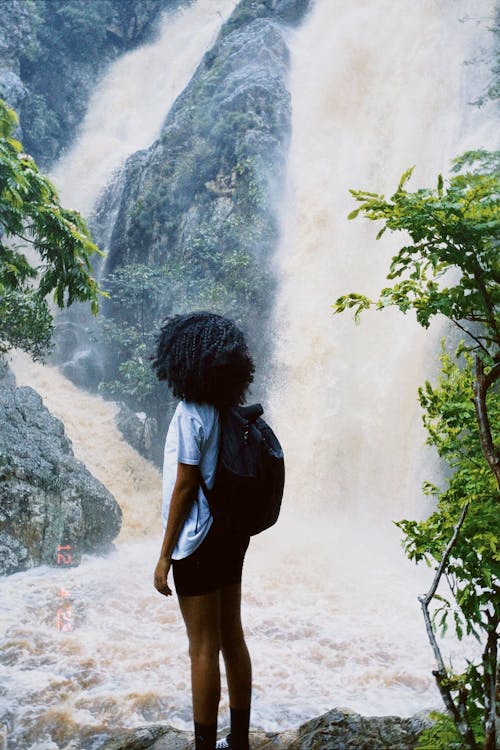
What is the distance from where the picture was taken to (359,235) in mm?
12062

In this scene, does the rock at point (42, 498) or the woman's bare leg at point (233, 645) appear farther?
the rock at point (42, 498)

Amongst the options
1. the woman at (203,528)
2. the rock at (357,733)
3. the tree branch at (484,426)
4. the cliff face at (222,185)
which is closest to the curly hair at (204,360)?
the woman at (203,528)

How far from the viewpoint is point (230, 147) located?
1424 cm

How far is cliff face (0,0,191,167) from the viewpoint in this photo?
1723 centimetres

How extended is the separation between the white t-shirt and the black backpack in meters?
0.02

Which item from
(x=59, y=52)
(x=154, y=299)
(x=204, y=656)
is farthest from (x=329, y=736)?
(x=59, y=52)

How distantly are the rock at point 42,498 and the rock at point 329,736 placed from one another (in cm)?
483

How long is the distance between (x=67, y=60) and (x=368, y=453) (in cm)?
1823

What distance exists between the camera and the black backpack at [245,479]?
1857mm

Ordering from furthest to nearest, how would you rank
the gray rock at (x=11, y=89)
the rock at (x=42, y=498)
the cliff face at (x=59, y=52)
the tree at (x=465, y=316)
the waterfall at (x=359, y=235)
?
the cliff face at (x=59, y=52) < the gray rock at (x=11, y=89) < the waterfall at (x=359, y=235) < the rock at (x=42, y=498) < the tree at (x=465, y=316)

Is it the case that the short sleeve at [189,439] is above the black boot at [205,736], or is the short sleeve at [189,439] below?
above

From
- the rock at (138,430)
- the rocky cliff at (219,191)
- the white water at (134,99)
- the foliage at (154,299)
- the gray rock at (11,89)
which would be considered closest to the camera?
the rock at (138,430)

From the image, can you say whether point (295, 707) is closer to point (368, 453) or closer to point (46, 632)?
point (46, 632)

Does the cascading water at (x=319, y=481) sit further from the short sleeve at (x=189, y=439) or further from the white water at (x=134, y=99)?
the short sleeve at (x=189, y=439)
